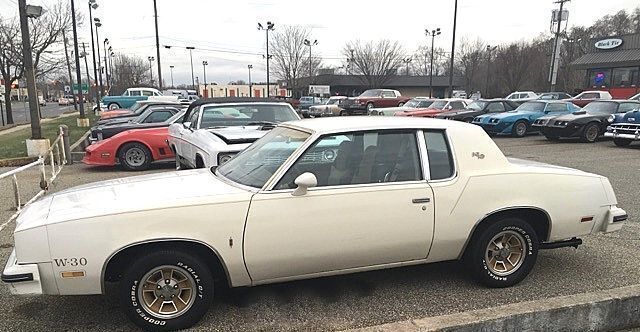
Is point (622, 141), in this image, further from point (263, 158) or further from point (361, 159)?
point (263, 158)

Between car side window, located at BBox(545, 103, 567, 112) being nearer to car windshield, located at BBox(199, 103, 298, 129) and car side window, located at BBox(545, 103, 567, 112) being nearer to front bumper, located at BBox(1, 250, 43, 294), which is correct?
car windshield, located at BBox(199, 103, 298, 129)

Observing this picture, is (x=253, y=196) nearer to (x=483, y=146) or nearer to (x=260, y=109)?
(x=483, y=146)

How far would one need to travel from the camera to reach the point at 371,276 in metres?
4.15

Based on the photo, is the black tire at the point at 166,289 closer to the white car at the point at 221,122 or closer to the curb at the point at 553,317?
the curb at the point at 553,317

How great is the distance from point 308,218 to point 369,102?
1149 inches

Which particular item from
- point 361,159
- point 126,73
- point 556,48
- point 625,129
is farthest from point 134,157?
point 126,73

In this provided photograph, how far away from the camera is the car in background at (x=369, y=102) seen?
31094mm

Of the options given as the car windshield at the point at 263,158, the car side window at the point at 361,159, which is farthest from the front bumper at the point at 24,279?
the car side window at the point at 361,159

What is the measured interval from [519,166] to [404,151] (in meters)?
1.07

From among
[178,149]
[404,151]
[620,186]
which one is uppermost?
[404,151]

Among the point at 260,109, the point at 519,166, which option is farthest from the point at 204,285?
the point at 260,109

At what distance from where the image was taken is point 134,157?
10477 mm

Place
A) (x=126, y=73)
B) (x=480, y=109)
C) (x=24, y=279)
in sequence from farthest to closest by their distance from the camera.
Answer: (x=126, y=73)
(x=480, y=109)
(x=24, y=279)

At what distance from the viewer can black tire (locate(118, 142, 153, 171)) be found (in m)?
10.3
